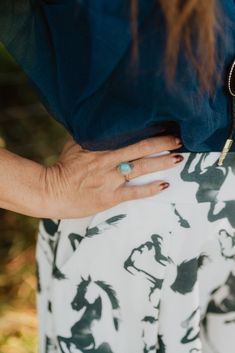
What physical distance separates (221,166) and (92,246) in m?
0.21

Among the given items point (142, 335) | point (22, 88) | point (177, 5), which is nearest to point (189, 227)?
point (142, 335)

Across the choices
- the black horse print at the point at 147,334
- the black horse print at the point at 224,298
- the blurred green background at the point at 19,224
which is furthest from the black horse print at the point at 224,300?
the blurred green background at the point at 19,224

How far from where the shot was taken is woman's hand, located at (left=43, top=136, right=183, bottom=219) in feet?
2.96

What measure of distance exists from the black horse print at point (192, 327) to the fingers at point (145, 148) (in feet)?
0.80

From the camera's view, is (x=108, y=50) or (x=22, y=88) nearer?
(x=108, y=50)

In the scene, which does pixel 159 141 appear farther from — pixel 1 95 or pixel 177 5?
pixel 1 95

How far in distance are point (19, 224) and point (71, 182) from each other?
1.04 metres

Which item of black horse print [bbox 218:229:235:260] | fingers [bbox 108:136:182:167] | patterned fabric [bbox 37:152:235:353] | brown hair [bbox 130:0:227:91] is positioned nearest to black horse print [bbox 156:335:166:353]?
patterned fabric [bbox 37:152:235:353]

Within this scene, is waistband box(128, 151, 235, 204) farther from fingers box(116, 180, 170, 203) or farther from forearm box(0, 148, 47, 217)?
forearm box(0, 148, 47, 217)

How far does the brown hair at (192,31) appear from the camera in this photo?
Answer: 0.72 meters

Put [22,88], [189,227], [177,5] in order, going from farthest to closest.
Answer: [22,88] < [189,227] < [177,5]

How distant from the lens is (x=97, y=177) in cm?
96

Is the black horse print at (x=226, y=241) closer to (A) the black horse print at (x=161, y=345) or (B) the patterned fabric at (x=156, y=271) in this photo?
(B) the patterned fabric at (x=156, y=271)

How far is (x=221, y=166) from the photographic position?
0.90 metres
